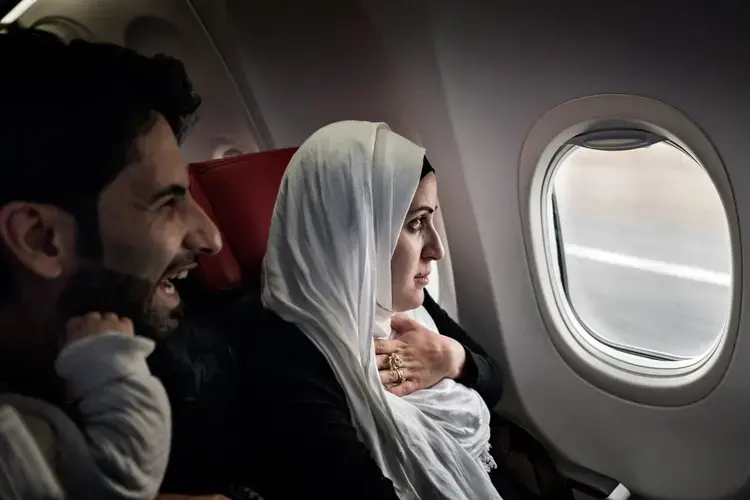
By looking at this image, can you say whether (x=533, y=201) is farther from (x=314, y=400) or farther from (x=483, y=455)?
(x=314, y=400)

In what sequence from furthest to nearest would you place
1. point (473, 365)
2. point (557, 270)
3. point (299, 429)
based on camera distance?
point (557, 270) < point (473, 365) < point (299, 429)

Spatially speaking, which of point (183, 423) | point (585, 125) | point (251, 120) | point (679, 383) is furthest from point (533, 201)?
point (183, 423)

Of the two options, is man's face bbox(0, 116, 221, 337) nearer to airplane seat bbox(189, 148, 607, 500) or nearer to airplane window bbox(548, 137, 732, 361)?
airplane seat bbox(189, 148, 607, 500)

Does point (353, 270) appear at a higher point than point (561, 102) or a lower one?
lower

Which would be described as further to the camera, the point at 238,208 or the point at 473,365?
the point at 473,365

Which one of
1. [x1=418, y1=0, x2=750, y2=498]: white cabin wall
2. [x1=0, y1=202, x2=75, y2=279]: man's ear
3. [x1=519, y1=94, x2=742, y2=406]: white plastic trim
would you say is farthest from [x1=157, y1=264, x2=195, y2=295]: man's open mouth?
[x1=519, y1=94, x2=742, y2=406]: white plastic trim

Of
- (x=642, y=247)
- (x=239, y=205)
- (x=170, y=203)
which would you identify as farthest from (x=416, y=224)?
(x=642, y=247)

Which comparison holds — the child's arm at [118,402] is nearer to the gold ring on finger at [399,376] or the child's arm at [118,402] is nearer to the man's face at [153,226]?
the man's face at [153,226]

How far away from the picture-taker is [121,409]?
0.78 m

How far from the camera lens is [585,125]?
1457 millimetres

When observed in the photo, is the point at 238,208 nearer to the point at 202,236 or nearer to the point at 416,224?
the point at 202,236

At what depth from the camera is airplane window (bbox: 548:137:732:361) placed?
161cm

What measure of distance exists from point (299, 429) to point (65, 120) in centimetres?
51

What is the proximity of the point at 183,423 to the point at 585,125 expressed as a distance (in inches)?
41.5
